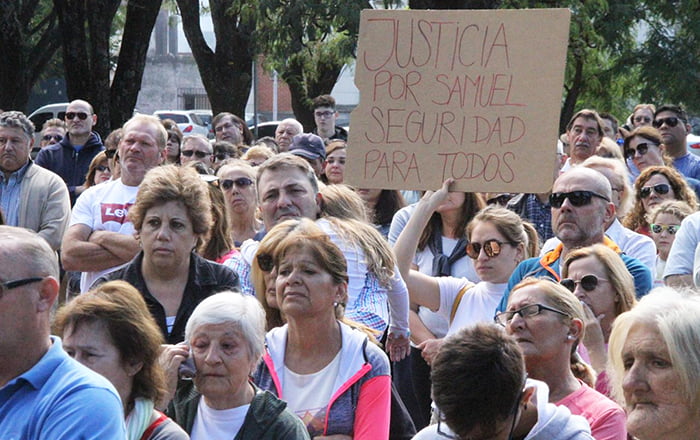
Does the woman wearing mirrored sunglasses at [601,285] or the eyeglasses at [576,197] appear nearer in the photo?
the woman wearing mirrored sunglasses at [601,285]

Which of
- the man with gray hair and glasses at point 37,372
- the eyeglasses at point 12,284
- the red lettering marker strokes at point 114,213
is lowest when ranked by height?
the red lettering marker strokes at point 114,213

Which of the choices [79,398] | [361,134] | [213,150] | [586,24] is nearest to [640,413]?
[79,398]

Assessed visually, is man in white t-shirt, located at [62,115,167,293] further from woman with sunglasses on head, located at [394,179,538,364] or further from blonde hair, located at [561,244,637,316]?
blonde hair, located at [561,244,637,316]

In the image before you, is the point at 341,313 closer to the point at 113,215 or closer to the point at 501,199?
the point at 113,215

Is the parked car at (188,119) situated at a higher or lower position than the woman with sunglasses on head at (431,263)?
lower

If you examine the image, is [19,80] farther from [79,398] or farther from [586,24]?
[79,398]

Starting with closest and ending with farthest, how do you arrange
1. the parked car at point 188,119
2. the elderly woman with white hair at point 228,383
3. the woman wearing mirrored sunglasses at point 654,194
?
the elderly woman with white hair at point 228,383 → the woman wearing mirrored sunglasses at point 654,194 → the parked car at point 188,119

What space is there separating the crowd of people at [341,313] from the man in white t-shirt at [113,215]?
1 centimetres

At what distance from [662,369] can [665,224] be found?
412cm

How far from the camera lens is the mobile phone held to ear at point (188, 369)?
4.21m

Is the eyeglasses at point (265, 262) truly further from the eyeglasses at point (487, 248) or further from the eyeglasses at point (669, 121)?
the eyeglasses at point (669, 121)

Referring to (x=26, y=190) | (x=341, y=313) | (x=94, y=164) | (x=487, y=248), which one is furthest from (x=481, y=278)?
(x=94, y=164)

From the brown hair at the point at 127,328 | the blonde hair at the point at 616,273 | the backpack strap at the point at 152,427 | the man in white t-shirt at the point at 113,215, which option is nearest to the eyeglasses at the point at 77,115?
the man in white t-shirt at the point at 113,215

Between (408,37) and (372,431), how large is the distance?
6.69 feet
